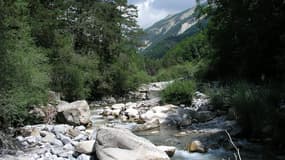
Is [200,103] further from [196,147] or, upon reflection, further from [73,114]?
[196,147]

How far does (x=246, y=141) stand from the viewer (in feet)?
30.3

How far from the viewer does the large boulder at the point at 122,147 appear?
7.05 meters

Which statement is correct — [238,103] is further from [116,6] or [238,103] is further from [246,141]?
[116,6]

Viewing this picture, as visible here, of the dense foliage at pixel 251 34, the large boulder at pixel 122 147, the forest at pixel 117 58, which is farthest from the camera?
the dense foliage at pixel 251 34

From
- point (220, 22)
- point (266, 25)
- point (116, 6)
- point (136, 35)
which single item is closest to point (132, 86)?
point (136, 35)

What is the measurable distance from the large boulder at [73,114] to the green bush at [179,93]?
5518 millimetres

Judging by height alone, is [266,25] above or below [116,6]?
→ below

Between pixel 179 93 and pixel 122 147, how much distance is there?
32.0 feet

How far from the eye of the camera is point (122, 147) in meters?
7.43

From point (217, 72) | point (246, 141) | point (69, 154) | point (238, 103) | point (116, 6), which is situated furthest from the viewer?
point (116, 6)

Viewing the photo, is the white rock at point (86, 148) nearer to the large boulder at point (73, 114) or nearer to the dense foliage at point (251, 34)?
the large boulder at point (73, 114)

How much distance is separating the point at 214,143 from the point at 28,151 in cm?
516

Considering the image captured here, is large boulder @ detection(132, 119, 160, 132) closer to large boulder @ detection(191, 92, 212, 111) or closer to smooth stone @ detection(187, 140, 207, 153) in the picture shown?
large boulder @ detection(191, 92, 212, 111)

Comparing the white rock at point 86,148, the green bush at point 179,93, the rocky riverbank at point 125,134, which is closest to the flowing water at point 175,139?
the rocky riverbank at point 125,134
